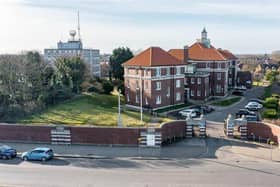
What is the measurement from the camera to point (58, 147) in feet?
98.0

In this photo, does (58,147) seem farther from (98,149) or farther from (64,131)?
(98,149)

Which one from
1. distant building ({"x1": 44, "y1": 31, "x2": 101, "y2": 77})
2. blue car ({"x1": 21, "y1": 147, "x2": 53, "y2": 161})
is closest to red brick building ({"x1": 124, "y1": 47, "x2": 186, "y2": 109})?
blue car ({"x1": 21, "y1": 147, "x2": 53, "y2": 161})

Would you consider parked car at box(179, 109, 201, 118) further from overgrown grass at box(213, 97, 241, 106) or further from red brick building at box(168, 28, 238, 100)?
red brick building at box(168, 28, 238, 100)

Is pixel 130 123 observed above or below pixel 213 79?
below

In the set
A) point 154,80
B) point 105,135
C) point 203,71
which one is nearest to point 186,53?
point 203,71

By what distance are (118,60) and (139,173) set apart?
1594 inches

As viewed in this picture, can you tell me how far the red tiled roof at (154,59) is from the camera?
45697 millimetres

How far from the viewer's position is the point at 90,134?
99.2ft

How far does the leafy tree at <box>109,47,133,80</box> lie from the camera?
60.9 m

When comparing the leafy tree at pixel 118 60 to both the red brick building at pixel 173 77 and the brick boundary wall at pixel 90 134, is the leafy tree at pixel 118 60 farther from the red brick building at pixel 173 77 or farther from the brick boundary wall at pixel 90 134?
the brick boundary wall at pixel 90 134

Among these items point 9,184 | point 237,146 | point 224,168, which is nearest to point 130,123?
point 237,146

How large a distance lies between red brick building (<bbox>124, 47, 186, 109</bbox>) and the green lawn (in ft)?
10.2

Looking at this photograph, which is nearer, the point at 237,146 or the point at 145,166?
the point at 145,166

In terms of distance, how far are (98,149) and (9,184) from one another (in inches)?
388
